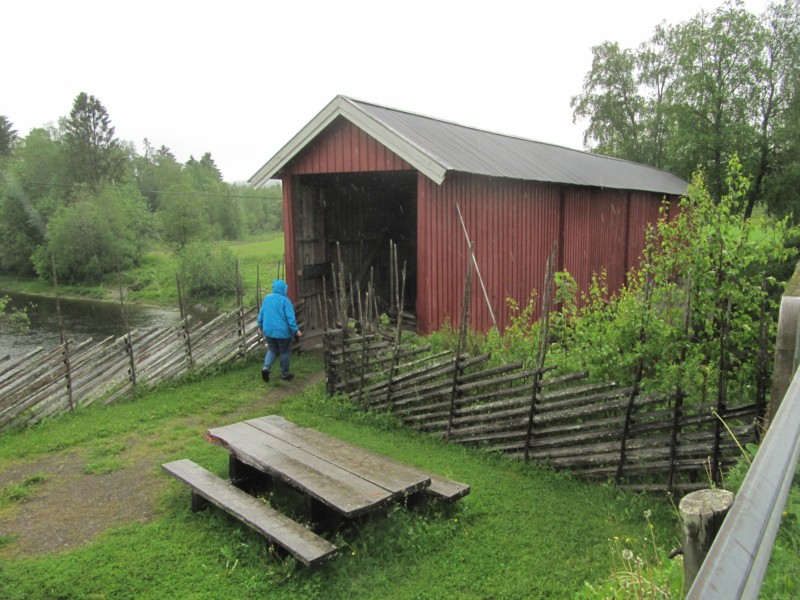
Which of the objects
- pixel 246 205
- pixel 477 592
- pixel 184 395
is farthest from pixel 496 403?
pixel 246 205

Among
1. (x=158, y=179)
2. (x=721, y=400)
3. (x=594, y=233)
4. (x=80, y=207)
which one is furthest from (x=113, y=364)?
(x=158, y=179)

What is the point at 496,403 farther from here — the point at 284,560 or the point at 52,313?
the point at 52,313

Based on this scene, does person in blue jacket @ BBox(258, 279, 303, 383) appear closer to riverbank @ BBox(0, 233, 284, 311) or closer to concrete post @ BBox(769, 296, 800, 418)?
concrete post @ BBox(769, 296, 800, 418)

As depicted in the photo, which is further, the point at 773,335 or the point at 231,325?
the point at 231,325

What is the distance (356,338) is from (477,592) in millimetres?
4489

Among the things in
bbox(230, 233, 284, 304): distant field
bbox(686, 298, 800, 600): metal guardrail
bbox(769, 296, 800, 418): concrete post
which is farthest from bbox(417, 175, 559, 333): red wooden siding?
bbox(230, 233, 284, 304): distant field

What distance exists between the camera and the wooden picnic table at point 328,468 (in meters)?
4.32

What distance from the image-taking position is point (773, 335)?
5.18 metres

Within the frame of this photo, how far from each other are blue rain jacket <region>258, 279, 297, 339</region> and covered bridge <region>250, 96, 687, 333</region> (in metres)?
2.11

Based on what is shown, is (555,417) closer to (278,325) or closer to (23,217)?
(278,325)

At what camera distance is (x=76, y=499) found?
19.0 feet

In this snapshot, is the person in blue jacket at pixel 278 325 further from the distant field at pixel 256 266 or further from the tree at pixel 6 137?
the tree at pixel 6 137

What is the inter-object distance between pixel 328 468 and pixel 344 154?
7.09m

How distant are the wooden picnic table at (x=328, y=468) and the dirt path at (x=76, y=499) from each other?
0.99 m
